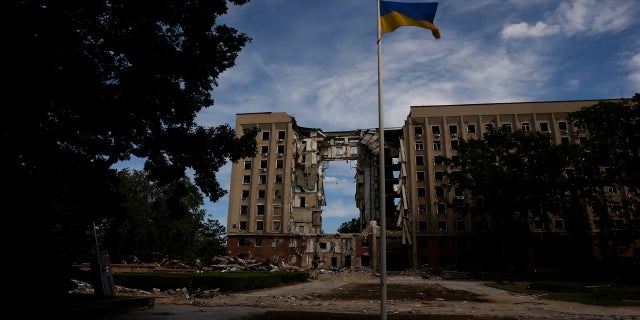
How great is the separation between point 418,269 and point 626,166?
24.9 metres

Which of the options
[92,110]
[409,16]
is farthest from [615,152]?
[92,110]

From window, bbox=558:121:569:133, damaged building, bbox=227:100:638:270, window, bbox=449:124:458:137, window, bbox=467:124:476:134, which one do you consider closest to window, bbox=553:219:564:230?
damaged building, bbox=227:100:638:270

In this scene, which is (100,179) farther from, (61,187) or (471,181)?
(471,181)

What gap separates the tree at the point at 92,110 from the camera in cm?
744

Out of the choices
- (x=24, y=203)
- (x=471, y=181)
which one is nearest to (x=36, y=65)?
(x=24, y=203)

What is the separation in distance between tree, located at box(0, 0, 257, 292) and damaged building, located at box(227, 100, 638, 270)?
42.6 meters

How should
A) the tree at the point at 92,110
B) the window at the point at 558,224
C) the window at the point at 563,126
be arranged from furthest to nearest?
the window at the point at 563,126, the window at the point at 558,224, the tree at the point at 92,110

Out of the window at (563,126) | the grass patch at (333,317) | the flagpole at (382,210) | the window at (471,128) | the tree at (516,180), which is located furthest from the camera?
the window at (471,128)

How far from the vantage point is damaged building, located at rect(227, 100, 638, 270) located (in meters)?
51.2

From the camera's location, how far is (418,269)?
48344mm

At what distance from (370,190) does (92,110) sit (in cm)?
5120

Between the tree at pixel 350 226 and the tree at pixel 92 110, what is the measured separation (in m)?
74.1

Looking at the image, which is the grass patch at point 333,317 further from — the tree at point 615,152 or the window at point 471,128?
the window at point 471,128

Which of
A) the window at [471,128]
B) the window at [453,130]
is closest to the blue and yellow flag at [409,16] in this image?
the window at [453,130]
